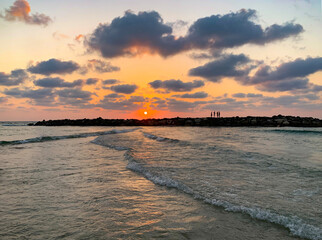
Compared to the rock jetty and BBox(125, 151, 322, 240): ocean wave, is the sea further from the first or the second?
the rock jetty

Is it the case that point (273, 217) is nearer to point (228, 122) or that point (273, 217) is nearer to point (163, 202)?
point (163, 202)

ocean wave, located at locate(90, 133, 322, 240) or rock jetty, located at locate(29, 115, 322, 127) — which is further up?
rock jetty, located at locate(29, 115, 322, 127)

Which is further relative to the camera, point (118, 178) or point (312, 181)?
point (118, 178)

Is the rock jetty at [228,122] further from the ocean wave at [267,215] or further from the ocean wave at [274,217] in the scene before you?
the ocean wave at [274,217]

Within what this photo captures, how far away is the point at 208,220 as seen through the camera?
420 centimetres

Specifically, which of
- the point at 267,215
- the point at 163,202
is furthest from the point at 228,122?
the point at 267,215

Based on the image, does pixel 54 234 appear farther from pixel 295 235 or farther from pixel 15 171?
pixel 15 171

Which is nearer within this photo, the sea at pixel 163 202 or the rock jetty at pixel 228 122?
the sea at pixel 163 202

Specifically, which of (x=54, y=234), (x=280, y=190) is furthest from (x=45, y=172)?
(x=280, y=190)

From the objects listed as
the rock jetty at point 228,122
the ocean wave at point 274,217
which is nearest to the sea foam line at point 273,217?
the ocean wave at point 274,217

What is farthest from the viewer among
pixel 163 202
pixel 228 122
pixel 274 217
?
pixel 228 122

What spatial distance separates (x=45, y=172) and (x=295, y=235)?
7944 millimetres

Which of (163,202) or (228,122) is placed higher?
(228,122)

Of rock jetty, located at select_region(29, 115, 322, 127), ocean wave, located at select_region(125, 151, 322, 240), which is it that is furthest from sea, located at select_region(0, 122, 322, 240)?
rock jetty, located at select_region(29, 115, 322, 127)
